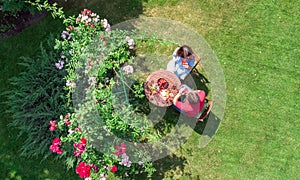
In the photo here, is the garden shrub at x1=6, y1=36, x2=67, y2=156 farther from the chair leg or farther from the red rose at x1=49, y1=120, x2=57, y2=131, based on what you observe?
the chair leg

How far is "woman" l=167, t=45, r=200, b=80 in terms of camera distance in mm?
7750

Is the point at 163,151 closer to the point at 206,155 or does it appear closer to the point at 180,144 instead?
the point at 180,144

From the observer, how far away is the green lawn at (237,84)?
27.8ft

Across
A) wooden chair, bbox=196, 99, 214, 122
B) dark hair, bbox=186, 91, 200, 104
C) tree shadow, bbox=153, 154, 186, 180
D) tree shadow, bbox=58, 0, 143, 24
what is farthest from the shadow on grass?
wooden chair, bbox=196, 99, 214, 122

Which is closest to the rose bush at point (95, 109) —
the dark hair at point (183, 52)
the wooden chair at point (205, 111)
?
the dark hair at point (183, 52)

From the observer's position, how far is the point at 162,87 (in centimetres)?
788

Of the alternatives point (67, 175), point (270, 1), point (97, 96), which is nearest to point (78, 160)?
point (67, 175)

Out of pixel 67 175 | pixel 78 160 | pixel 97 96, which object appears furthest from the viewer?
pixel 67 175

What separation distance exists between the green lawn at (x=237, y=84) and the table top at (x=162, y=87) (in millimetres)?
1280

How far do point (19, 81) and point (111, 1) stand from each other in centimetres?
Result: 293

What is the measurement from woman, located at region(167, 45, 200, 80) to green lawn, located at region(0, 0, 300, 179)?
3.49 ft

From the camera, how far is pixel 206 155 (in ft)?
27.9

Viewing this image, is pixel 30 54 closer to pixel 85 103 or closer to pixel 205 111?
pixel 85 103

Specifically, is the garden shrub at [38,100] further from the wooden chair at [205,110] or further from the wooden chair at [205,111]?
the wooden chair at [205,111]
